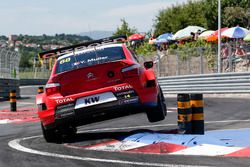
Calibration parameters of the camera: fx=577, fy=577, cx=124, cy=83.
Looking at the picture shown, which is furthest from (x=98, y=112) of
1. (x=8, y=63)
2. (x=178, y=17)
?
(x=178, y=17)

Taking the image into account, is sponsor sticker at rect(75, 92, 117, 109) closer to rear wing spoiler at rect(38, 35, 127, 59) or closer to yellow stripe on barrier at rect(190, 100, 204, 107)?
yellow stripe on barrier at rect(190, 100, 204, 107)

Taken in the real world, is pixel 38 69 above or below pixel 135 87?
below

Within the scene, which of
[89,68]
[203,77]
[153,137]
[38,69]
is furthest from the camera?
[38,69]

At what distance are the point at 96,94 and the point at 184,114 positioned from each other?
1.44m

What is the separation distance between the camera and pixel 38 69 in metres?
61.3

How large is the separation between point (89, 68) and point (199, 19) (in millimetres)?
54906

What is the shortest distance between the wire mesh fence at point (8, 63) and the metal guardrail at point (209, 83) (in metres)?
8.39

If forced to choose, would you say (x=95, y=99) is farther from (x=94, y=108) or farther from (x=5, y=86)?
(x=5, y=86)

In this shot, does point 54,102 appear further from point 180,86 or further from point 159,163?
point 180,86

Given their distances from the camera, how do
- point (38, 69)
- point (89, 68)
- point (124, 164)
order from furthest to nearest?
point (38, 69)
point (89, 68)
point (124, 164)

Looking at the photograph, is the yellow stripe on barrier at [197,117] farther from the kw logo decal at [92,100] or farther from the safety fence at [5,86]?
the safety fence at [5,86]

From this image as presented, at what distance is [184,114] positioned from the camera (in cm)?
919

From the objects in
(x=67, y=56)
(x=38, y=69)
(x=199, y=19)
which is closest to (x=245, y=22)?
(x=199, y=19)

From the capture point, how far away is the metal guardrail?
22.5 metres
